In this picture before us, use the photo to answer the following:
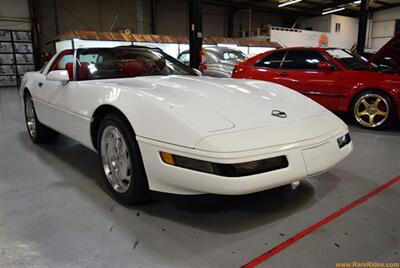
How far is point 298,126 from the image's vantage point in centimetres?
176

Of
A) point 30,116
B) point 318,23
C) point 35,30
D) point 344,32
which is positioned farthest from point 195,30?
point 344,32

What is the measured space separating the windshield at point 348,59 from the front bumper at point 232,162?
3.22 meters

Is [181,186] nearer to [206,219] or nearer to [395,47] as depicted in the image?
[206,219]

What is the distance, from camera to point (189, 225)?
5.62ft

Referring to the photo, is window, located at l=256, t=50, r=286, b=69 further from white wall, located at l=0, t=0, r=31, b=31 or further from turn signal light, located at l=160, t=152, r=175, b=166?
white wall, located at l=0, t=0, r=31, b=31

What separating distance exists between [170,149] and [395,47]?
12.6 feet

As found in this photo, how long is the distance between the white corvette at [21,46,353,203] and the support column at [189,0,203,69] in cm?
518

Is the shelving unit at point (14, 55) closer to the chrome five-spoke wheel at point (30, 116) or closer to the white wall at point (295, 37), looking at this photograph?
the chrome five-spoke wheel at point (30, 116)

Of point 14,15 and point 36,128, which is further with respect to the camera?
point 14,15

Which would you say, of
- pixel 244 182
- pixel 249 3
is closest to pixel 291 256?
pixel 244 182

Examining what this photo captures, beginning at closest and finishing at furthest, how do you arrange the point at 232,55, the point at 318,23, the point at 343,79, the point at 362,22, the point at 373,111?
the point at 373,111
the point at 343,79
the point at 232,55
the point at 362,22
the point at 318,23

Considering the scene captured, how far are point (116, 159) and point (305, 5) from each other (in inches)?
830

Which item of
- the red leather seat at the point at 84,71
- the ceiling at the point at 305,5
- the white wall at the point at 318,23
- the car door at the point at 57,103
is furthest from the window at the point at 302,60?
the white wall at the point at 318,23

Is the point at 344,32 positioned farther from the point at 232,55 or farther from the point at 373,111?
the point at 373,111
